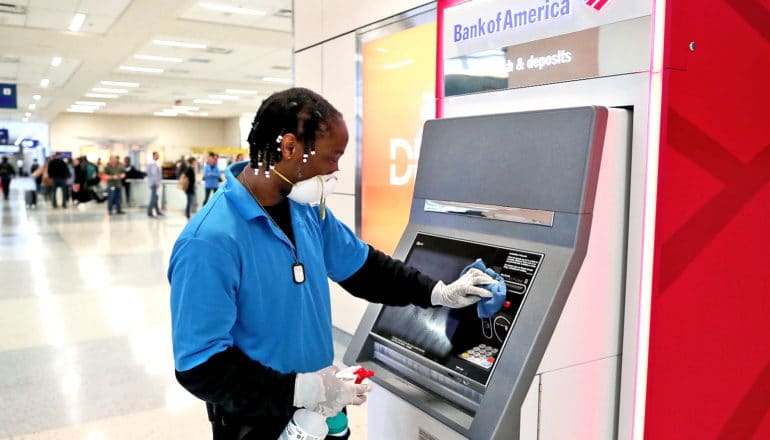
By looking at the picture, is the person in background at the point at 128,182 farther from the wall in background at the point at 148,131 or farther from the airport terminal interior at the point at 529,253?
the airport terminal interior at the point at 529,253

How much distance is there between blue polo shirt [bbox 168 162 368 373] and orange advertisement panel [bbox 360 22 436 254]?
2215mm

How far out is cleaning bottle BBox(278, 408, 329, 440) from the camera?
1.36 meters

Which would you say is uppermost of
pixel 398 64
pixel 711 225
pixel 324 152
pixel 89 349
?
pixel 398 64

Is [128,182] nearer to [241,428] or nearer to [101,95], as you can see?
[101,95]

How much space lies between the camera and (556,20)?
1.58 m

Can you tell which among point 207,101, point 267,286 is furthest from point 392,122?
point 207,101

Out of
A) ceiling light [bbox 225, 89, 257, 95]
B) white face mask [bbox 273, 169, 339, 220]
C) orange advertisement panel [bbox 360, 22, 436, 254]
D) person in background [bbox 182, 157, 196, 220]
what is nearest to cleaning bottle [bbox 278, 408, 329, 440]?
white face mask [bbox 273, 169, 339, 220]

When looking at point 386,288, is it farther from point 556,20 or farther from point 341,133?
point 556,20

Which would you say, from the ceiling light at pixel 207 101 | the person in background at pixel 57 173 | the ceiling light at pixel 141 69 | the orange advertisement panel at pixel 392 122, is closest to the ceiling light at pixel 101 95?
the ceiling light at pixel 207 101

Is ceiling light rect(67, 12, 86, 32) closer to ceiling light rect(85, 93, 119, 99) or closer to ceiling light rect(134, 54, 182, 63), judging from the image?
ceiling light rect(134, 54, 182, 63)

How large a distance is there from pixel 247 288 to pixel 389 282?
0.47 metres

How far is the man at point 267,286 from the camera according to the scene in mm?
1201

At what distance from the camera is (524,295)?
140 centimetres

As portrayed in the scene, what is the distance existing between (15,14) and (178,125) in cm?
1855
